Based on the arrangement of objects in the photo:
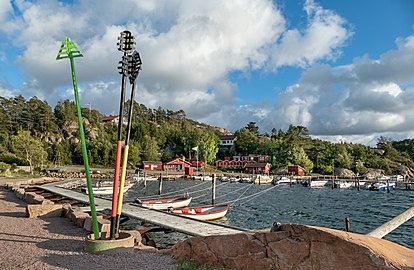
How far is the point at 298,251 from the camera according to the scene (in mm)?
6238

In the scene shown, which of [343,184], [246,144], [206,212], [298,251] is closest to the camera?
[298,251]

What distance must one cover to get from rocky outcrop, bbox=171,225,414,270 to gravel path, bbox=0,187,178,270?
95cm

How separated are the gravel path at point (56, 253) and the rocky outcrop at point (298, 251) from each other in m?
0.95

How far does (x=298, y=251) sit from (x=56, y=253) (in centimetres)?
620

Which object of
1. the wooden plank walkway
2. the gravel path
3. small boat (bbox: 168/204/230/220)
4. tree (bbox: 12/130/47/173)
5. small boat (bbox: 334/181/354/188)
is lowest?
small boat (bbox: 334/181/354/188)

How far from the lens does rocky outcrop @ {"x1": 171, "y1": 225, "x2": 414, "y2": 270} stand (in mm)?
5523

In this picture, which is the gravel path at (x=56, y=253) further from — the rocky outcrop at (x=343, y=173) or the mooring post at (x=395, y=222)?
the rocky outcrop at (x=343, y=173)

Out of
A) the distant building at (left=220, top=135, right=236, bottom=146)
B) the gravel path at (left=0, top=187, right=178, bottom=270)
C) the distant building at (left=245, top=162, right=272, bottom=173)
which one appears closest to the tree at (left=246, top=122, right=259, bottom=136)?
the distant building at (left=220, top=135, right=236, bottom=146)

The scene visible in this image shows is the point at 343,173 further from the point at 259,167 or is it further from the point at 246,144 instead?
the point at 246,144

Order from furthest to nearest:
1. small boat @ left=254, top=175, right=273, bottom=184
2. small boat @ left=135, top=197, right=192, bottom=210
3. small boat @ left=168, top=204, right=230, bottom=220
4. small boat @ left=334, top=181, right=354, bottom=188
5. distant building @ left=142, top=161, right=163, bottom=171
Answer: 1. distant building @ left=142, top=161, right=163, bottom=171
2. small boat @ left=254, top=175, right=273, bottom=184
3. small boat @ left=334, top=181, right=354, bottom=188
4. small boat @ left=135, top=197, right=192, bottom=210
5. small boat @ left=168, top=204, right=230, bottom=220

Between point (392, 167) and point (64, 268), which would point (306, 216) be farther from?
point (392, 167)

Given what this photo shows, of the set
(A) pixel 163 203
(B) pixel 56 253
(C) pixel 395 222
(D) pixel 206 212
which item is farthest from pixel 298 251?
(A) pixel 163 203

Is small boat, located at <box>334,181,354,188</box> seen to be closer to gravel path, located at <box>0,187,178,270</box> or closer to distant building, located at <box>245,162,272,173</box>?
distant building, located at <box>245,162,272,173</box>

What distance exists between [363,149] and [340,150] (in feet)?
45.9
